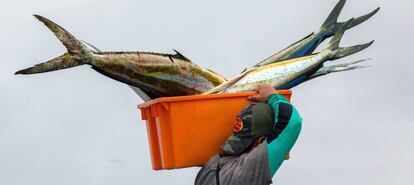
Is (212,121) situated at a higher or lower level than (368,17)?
lower

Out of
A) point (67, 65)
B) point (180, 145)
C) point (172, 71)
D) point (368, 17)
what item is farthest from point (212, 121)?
point (368, 17)

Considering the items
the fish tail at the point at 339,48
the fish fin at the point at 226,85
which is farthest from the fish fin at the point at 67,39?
the fish tail at the point at 339,48

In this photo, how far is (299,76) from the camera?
645 cm

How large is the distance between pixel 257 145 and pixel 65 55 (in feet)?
4.97

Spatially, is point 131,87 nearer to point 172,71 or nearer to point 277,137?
point 172,71

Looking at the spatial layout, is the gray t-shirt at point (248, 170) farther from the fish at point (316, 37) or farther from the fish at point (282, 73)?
the fish at point (316, 37)

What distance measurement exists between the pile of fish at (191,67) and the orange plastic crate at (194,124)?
0.41m

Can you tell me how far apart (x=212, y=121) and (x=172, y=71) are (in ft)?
2.37

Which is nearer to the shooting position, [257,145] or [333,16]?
[257,145]

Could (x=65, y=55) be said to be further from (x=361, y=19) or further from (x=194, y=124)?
(x=361, y=19)

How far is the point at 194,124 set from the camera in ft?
19.0

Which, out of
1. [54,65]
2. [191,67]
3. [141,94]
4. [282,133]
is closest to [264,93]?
[282,133]

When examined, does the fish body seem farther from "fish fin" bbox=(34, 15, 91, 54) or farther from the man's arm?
the man's arm

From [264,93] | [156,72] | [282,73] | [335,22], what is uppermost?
[335,22]
